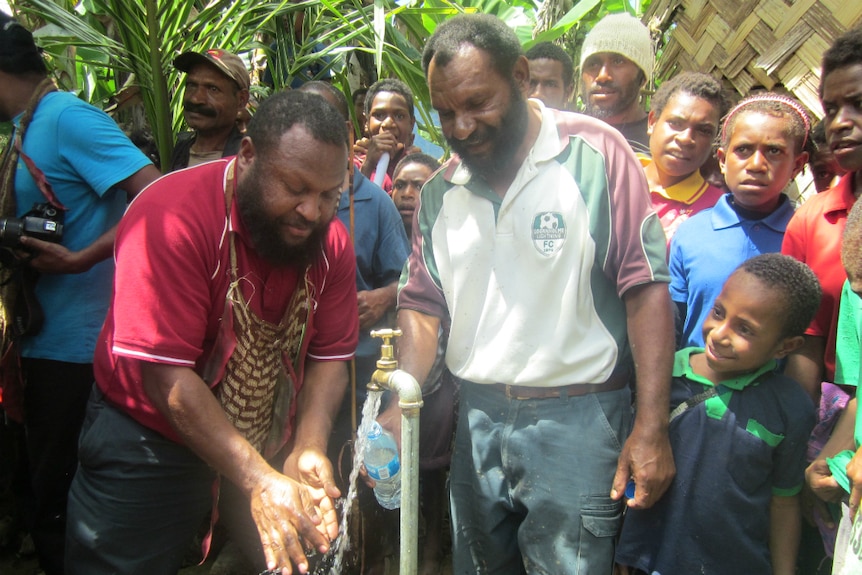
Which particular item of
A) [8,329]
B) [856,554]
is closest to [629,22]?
[856,554]

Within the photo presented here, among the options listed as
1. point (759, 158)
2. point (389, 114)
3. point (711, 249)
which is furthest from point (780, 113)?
point (389, 114)

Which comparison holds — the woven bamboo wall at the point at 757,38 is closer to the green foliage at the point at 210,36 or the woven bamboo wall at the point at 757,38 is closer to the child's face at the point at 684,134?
the child's face at the point at 684,134

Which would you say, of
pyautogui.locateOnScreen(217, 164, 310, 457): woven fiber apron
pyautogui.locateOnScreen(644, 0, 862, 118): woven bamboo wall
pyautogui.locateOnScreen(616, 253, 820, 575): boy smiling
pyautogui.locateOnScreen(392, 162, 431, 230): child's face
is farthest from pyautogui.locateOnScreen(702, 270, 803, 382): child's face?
pyautogui.locateOnScreen(392, 162, 431, 230): child's face

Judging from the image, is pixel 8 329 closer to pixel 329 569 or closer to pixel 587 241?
pixel 329 569

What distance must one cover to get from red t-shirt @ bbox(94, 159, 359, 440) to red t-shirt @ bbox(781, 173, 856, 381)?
1.63m

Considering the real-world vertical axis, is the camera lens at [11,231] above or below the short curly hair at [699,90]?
below

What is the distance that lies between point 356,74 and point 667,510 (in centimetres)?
445

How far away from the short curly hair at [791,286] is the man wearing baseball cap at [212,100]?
8.21 feet

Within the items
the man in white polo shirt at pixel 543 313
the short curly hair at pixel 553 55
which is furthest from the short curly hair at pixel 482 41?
the short curly hair at pixel 553 55

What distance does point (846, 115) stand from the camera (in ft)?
6.85

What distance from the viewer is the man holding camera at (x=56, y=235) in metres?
2.55

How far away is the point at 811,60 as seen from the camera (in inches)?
113

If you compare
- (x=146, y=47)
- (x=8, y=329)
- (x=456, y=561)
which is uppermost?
(x=146, y=47)

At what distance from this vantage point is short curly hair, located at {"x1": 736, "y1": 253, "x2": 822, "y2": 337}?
1999 mm
